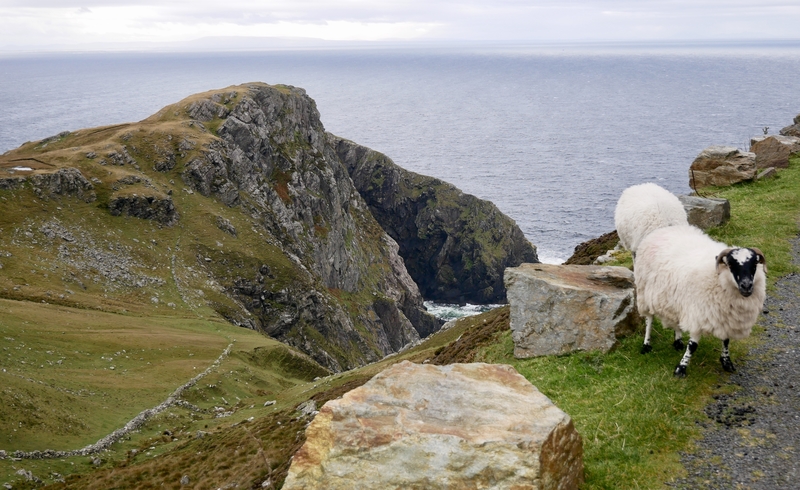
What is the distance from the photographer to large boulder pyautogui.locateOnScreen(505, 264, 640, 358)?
20.5m

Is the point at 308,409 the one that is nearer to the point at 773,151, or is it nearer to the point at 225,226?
the point at 773,151

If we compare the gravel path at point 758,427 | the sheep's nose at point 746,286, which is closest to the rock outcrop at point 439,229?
the gravel path at point 758,427

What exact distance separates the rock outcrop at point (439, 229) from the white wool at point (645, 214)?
135 meters

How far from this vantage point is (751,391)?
16.5 m

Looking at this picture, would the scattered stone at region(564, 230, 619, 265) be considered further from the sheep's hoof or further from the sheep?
the sheep's hoof

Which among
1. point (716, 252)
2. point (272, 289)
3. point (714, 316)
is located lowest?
point (272, 289)

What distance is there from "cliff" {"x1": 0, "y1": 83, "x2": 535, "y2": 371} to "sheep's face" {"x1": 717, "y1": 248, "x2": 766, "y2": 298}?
6656 centimetres

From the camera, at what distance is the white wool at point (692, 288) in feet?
55.5

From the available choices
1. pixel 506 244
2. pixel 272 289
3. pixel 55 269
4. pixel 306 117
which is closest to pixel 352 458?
pixel 55 269

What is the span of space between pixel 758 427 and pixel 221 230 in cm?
9095

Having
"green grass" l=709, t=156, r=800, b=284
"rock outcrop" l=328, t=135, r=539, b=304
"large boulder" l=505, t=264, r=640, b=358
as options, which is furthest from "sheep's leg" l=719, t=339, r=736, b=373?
"rock outcrop" l=328, t=135, r=539, b=304

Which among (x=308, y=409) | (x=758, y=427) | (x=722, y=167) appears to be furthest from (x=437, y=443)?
(x=722, y=167)

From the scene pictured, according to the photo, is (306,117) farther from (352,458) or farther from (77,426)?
(352,458)

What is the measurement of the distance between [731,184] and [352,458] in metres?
37.8
